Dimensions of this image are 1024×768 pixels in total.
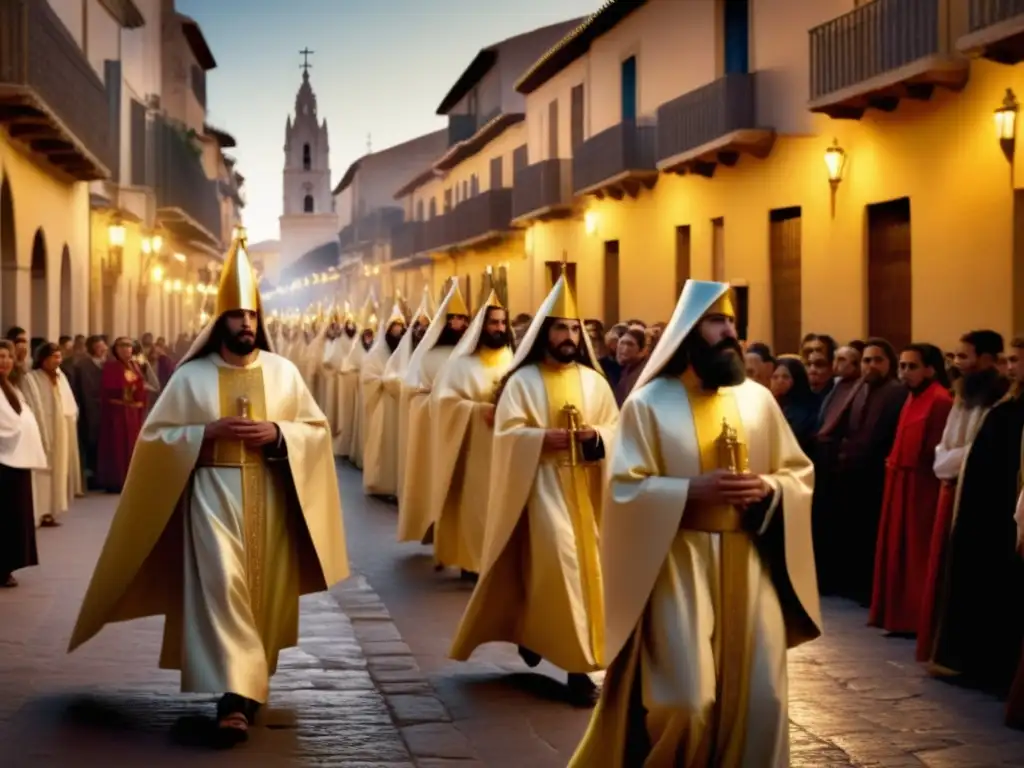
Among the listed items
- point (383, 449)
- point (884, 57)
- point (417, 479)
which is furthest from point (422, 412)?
point (884, 57)

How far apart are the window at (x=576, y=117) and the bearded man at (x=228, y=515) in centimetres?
2316

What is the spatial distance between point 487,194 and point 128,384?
2046 centimetres

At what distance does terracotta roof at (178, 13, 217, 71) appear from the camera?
48.4 m

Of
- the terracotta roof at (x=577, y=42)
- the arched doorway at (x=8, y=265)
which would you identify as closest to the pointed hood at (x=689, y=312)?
the arched doorway at (x=8, y=265)

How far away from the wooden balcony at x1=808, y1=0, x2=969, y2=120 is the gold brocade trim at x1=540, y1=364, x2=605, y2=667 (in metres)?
7.70

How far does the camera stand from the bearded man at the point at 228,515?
7.54 metres

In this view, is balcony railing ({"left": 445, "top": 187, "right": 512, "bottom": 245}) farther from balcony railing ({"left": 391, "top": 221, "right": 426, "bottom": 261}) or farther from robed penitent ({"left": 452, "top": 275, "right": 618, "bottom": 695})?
robed penitent ({"left": 452, "top": 275, "right": 618, "bottom": 695})

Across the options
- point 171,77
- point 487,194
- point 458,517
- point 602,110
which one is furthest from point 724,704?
point 171,77

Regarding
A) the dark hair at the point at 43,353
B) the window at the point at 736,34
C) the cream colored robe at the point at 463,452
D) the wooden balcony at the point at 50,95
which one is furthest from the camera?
the window at the point at 736,34

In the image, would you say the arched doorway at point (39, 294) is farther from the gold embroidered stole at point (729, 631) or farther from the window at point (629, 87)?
the gold embroidered stole at point (729, 631)

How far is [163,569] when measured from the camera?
26.7 feet

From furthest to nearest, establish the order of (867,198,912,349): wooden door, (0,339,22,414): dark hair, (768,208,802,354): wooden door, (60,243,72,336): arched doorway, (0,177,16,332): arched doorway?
(60,243,72,336): arched doorway, (768,208,802,354): wooden door, (0,177,16,332): arched doorway, (867,198,912,349): wooden door, (0,339,22,414): dark hair

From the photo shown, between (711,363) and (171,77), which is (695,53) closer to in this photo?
(711,363)

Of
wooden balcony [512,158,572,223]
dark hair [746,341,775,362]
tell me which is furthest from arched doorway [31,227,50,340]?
dark hair [746,341,775,362]
